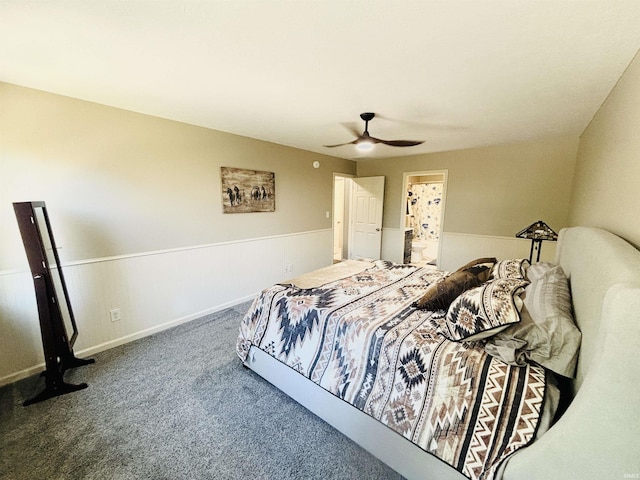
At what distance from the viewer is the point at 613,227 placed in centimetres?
164

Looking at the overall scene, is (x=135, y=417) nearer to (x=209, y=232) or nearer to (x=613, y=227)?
(x=209, y=232)

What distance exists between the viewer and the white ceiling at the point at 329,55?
120cm

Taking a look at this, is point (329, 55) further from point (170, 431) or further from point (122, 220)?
point (170, 431)

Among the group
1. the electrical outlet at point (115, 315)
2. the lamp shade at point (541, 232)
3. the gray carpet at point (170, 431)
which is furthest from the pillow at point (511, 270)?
the electrical outlet at point (115, 315)

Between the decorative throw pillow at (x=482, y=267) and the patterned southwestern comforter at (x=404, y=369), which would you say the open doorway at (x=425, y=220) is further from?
the patterned southwestern comforter at (x=404, y=369)

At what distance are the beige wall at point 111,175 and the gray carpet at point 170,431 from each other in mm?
1183

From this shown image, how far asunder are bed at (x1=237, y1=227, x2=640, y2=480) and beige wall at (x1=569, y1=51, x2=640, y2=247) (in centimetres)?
19

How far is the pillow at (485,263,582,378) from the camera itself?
1169mm

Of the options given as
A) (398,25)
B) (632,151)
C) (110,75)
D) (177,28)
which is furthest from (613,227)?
(110,75)

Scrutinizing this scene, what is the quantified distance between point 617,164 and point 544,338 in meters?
1.41

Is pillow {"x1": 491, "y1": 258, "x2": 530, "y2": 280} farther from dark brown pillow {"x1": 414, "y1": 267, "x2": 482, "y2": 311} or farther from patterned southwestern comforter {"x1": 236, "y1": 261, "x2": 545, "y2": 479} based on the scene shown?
patterned southwestern comforter {"x1": 236, "y1": 261, "x2": 545, "y2": 479}

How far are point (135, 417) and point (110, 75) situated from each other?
241 cm

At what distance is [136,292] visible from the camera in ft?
9.07

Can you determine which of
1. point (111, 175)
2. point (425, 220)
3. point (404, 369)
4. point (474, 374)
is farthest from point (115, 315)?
point (425, 220)
